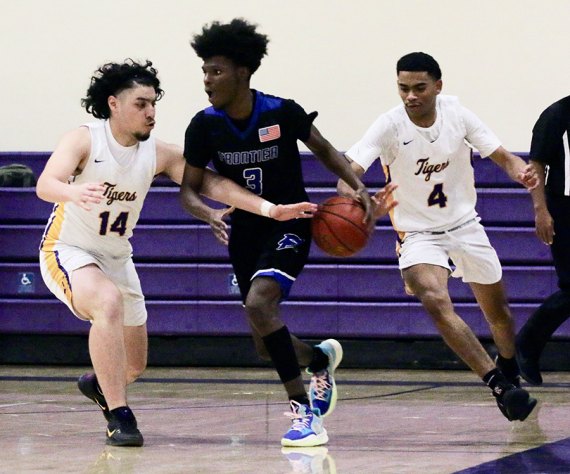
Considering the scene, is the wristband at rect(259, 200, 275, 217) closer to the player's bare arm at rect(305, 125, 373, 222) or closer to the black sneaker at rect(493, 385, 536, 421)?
the player's bare arm at rect(305, 125, 373, 222)

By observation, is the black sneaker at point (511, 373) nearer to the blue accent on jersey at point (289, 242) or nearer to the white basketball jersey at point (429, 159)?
the white basketball jersey at point (429, 159)

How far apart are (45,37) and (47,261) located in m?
4.51

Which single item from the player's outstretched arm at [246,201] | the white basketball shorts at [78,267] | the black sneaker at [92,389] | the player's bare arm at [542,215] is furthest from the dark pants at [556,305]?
the black sneaker at [92,389]

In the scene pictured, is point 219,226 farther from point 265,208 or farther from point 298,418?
point 298,418

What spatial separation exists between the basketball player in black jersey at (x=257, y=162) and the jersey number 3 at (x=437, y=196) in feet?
2.15

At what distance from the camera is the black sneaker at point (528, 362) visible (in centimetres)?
691

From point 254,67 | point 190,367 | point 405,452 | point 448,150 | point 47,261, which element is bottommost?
point 190,367

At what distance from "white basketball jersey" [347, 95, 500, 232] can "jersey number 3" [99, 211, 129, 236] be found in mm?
1196

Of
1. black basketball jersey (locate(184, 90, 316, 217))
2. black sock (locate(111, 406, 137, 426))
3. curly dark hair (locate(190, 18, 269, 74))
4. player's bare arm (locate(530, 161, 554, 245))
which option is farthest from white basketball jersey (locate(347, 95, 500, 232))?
black sock (locate(111, 406, 137, 426))

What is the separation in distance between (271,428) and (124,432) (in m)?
0.93

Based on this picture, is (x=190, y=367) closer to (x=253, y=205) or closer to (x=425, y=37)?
(x=425, y=37)

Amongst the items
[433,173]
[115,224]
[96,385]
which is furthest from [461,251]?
[96,385]

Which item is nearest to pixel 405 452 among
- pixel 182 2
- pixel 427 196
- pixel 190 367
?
pixel 427 196

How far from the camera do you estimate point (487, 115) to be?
370 inches
